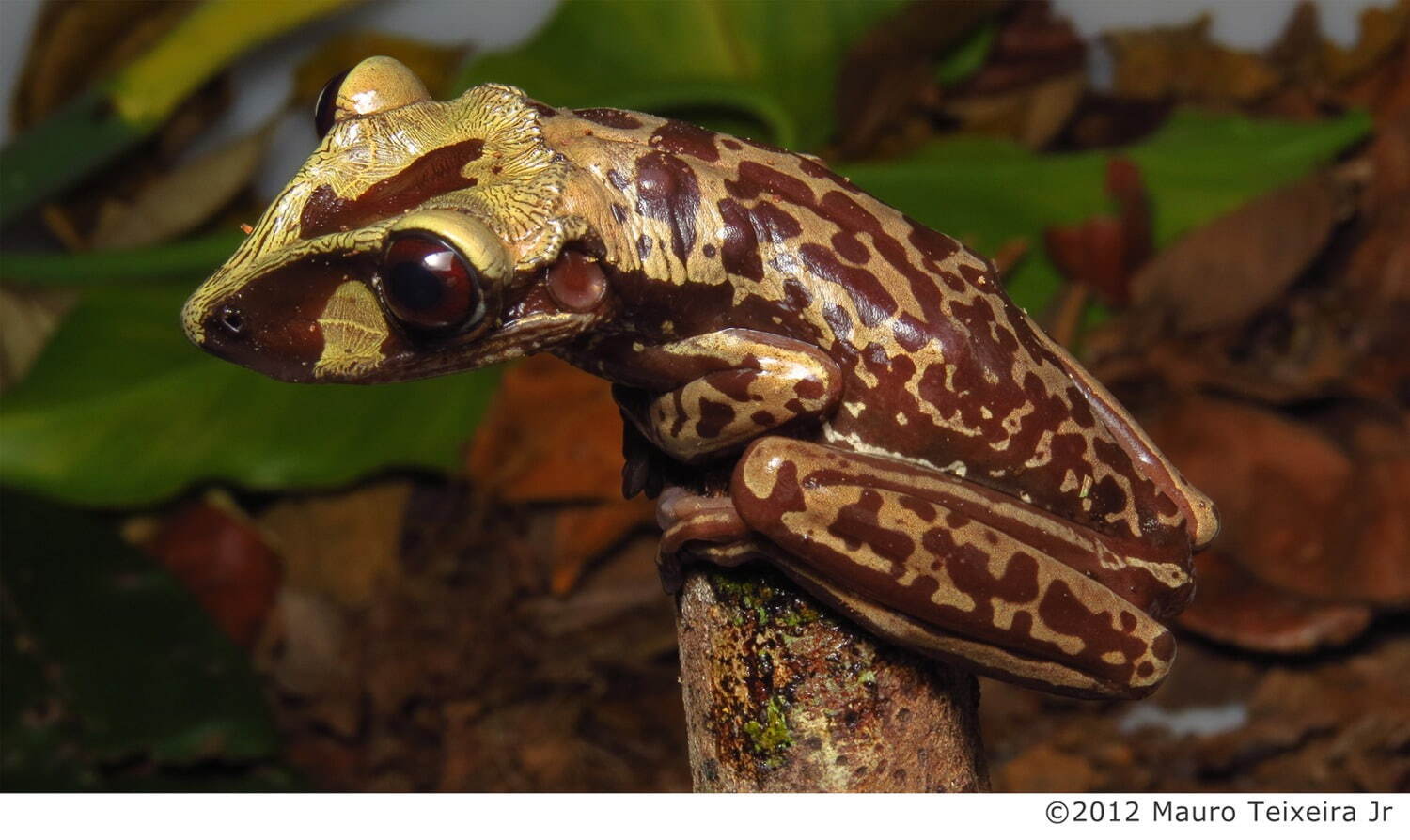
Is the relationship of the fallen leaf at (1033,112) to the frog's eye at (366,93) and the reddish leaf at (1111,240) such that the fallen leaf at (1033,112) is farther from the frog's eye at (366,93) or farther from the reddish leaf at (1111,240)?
the frog's eye at (366,93)

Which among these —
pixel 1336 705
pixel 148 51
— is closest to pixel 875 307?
pixel 1336 705

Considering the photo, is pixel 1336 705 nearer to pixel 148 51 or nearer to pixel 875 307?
pixel 875 307

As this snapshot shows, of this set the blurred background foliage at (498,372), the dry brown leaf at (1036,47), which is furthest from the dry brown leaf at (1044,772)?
the dry brown leaf at (1036,47)

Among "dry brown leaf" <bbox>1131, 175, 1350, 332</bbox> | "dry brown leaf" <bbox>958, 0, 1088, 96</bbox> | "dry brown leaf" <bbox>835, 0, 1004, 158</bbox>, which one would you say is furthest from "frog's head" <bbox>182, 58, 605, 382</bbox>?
"dry brown leaf" <bbox>958, 0, 1088, 96</bbox>

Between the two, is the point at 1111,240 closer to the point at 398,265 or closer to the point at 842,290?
the point at 842,290

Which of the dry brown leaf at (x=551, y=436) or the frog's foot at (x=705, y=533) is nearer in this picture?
the frog's foot at (x=705, y=533)
